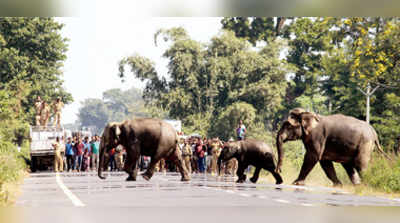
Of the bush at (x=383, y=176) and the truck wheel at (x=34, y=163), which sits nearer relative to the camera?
the bush at (x=383, y=176)

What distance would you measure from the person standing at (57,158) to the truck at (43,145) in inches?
77.4

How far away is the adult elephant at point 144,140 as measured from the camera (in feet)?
95.5

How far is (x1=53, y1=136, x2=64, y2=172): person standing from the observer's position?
146ft

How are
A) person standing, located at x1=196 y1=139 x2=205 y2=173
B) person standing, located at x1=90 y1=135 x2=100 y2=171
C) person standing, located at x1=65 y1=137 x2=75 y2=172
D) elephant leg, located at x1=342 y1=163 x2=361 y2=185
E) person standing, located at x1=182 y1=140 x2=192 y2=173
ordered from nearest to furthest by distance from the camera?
elephant leg, located at x1=342 y1=163 x2=361 y2=185
person standing, located at x1=182 y1=140 x2=192 y2=173
person standing, located at x1=196 y1=139 x2=205 y2=173
person standing, located at x1=65 y1=137 x2=75 y2=172
person standing, located at x1=90 y1=135 x2=100 y2=171

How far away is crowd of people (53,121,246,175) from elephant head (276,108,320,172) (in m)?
12.9

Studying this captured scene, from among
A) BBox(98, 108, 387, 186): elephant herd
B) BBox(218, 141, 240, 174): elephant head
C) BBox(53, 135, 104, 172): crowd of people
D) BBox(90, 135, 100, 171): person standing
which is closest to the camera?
BBox(98, 108, 387, 186): elephant herd

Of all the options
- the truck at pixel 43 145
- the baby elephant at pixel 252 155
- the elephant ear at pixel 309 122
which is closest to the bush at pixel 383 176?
the elephant ear at pixel 309 122

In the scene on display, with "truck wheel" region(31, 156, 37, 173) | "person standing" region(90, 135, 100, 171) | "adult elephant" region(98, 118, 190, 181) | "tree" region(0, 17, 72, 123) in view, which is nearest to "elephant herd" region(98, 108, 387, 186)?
"adult elephant" region(98, 118, 190, 181)

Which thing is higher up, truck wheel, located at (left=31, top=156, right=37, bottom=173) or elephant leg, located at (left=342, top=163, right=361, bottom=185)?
truck wheel, located at (left=31, top=156, right=37, bottom=173)

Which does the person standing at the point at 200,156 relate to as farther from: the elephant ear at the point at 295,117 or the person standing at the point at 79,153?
the elephant ear at the point at 295,117

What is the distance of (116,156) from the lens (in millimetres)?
44688

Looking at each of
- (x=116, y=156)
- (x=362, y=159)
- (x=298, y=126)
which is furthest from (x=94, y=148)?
(x=362, y=159)

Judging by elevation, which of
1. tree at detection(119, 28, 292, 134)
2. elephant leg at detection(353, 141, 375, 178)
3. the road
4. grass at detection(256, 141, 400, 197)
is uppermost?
tree at detection(119, 28, 292, 134)

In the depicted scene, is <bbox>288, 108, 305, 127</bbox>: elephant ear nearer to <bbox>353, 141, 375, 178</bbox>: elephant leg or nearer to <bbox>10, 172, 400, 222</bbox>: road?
<bbox>10, 172, 400, 222</bbox>: road
